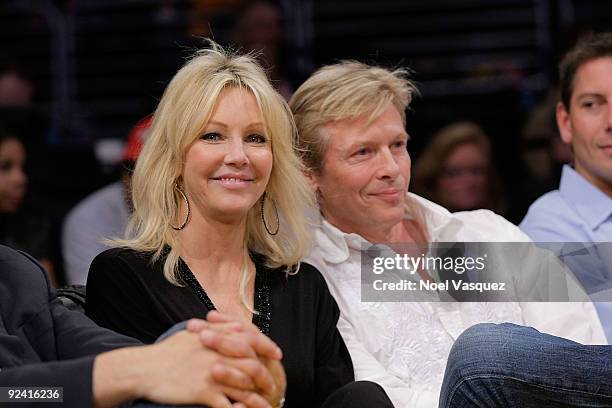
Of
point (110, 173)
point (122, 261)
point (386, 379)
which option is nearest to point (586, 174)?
point (386, 379)

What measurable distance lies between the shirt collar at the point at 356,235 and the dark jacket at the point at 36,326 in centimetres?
66

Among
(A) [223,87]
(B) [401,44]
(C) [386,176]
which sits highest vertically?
(B) [401,44]

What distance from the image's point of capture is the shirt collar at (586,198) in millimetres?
2664

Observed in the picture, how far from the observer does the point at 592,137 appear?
2.68 metres

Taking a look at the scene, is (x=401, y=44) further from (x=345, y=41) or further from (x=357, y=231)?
(x=357, y=231)

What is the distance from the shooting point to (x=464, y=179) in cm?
369

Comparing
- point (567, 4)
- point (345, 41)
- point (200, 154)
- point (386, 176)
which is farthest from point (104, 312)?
point (567, 4)

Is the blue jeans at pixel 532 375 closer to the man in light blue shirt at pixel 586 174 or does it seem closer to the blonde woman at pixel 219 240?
the blonde woman at pixel 219 240

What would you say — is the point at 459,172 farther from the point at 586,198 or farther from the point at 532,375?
the point at 532,375

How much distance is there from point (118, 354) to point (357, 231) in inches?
36.4

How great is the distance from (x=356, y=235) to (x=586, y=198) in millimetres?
657

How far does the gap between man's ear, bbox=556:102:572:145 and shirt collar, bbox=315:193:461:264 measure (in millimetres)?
483

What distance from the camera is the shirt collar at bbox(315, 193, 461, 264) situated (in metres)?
2.45

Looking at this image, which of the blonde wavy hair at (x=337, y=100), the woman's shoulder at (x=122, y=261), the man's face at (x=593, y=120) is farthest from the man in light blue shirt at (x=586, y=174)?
the woman's shoulder at (x=122, y=261)
